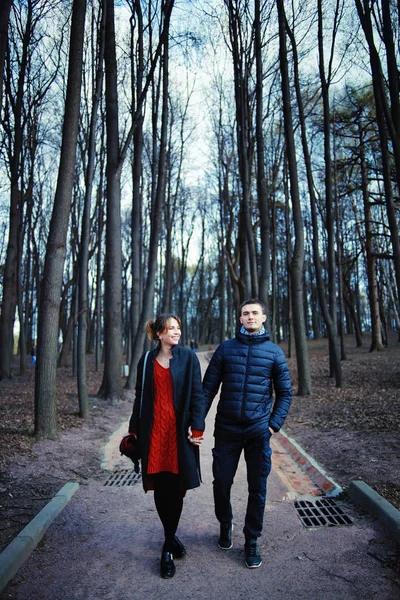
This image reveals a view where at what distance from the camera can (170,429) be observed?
3.26 meters

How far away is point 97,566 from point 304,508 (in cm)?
215

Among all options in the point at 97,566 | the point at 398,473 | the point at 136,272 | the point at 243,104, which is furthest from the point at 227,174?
the point at 97,566

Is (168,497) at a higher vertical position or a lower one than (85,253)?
lower

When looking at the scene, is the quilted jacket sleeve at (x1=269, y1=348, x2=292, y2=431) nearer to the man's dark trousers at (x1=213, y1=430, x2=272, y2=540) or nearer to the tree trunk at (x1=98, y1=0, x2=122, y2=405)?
the man's dark trousers at (x1=213, y1=430, x2=272, y2=540)

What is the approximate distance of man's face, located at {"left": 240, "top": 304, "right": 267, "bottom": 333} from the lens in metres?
3.49

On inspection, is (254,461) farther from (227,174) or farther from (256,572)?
(227,174)

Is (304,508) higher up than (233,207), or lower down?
lower down

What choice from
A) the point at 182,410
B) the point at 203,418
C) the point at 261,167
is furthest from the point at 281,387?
the point at 261,167

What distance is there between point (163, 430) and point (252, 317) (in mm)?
1137

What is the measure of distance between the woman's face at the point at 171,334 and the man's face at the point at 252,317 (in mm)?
546

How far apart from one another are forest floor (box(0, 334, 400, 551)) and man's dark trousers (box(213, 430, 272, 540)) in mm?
1536

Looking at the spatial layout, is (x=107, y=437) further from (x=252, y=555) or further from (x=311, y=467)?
(x=252, y=555)

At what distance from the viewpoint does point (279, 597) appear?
2773 mm

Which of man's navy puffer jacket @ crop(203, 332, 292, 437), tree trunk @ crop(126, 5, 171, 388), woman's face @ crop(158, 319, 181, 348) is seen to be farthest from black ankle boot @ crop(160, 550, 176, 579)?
tree trunk @ crop(126, 5, 171, 388)
